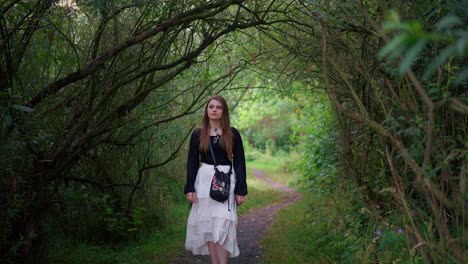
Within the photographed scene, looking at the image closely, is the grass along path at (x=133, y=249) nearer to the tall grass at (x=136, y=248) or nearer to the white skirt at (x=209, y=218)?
the tall grass at (x=136, y=248)

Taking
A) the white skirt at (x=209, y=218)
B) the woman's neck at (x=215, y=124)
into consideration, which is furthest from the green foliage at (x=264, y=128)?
the white skirt at (x=209, y=218)

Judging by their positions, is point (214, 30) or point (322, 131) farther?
point (322, 131)

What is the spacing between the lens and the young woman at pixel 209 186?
4.72m

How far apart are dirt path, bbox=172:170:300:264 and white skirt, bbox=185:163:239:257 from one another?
1.28 meters

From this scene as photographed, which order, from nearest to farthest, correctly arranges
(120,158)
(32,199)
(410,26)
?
1. (410,26)
2. (32,199)
3. (120,158)

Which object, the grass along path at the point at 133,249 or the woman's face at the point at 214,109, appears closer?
the woman's face at the point at 214,109

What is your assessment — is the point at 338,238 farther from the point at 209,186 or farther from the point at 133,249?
the point at 133,249

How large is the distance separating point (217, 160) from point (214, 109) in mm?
565

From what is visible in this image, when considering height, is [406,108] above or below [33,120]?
below

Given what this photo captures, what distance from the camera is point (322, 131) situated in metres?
9.45

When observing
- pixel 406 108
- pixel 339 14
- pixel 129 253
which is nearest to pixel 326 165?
pixel 129 253

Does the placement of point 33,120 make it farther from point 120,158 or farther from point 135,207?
point 135,207

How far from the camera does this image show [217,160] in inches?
190

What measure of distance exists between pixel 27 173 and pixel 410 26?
166 inches
